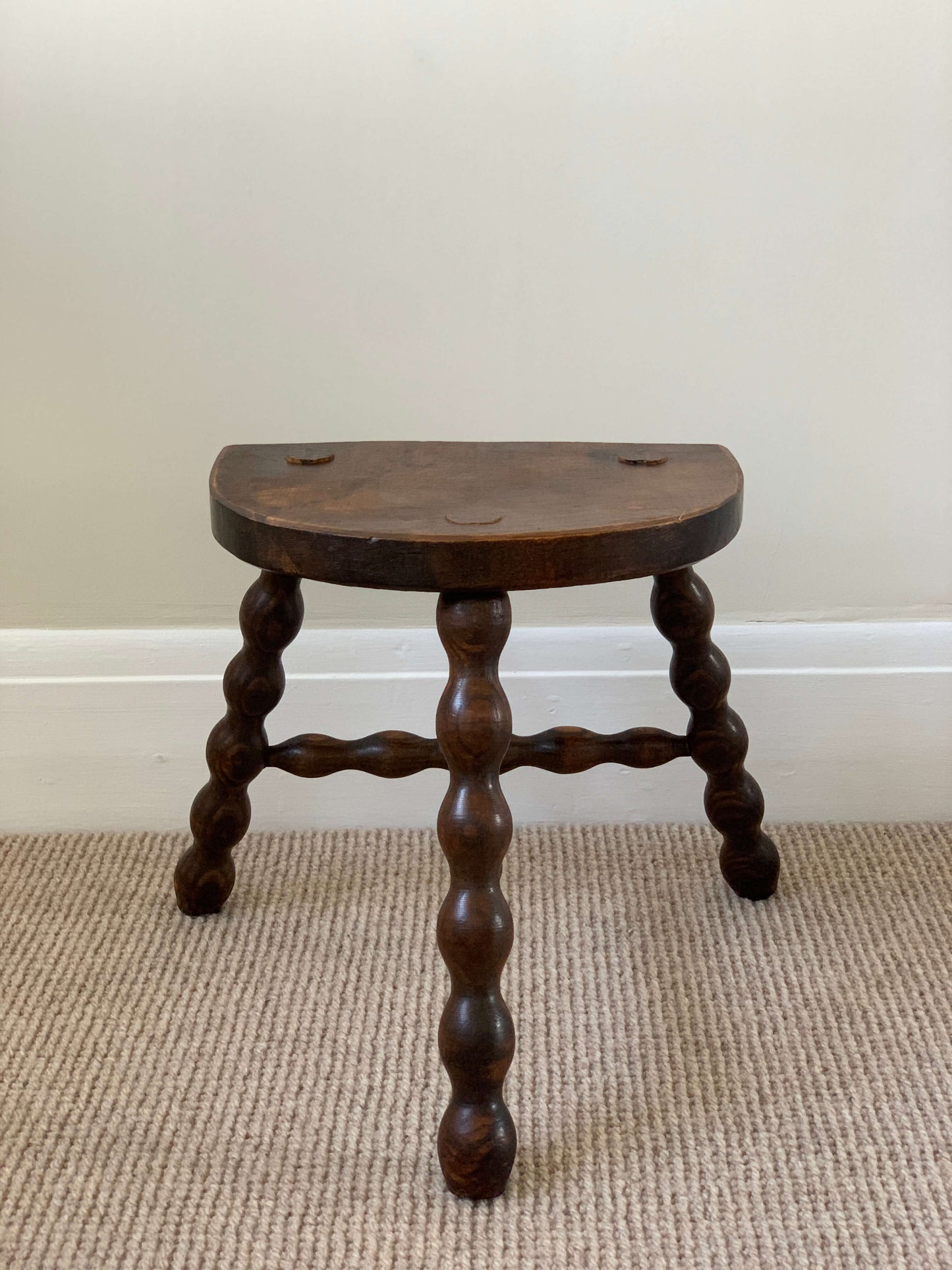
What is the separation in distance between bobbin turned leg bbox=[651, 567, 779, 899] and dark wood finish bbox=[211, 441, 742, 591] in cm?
10

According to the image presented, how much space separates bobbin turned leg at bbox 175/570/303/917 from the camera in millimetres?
787

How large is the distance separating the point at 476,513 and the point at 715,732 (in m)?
0.29

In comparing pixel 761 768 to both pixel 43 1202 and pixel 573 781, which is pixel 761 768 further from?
pixel 43 1202

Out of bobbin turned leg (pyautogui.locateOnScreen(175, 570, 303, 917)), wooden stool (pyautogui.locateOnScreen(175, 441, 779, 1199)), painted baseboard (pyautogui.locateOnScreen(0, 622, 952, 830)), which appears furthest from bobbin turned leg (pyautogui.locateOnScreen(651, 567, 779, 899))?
bobbin turned leg (pyautogui.locateOnScreen(175, 570, 303, 917))

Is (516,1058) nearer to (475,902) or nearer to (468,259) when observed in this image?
(475,902)

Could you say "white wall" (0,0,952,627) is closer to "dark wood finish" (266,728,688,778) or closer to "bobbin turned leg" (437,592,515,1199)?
"dark wood finish" (266,728,688,778)

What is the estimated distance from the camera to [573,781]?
3.30 ft

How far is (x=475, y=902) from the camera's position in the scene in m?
0.62

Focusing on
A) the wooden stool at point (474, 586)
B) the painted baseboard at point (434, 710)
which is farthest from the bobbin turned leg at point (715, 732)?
the painted baseboard at point (434, 710)

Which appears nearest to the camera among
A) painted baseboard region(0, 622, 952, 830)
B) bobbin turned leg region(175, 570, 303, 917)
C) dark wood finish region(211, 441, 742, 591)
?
dark wood finish region(211, 441, 742, 591)

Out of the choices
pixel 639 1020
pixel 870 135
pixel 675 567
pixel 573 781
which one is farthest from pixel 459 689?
pixel 870 135

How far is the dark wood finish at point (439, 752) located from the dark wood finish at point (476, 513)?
0.18 meters

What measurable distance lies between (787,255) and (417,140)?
29cm

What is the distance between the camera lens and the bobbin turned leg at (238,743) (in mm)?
787
